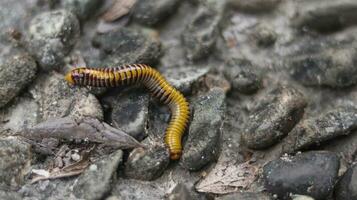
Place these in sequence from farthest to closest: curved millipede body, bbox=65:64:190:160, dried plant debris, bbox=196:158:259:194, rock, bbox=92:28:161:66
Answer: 1. rock, bbox=92:28:161:66
2. curved millipede body, bbox=65:64:190:160
3. dried plant debris, bbox=196:158:259:194

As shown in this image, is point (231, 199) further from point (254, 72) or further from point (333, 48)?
point (333, 48)

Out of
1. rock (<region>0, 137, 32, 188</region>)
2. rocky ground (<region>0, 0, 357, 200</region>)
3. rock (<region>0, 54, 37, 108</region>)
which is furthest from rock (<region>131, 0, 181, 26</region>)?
rock (<region>0, 137, 32, 188</region>)

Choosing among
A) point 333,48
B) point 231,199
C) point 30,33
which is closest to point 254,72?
point 333,48

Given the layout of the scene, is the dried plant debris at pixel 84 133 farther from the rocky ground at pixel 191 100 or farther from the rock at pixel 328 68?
the rock at pixel 328 68

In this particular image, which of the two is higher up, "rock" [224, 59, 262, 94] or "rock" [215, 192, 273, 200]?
"rock" [224, 59, 262, 94]

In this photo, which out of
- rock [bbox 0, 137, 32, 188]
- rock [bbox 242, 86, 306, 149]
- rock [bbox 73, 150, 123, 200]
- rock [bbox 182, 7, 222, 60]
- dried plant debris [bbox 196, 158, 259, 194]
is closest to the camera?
rock [bbox 73, 150, 123, 200]

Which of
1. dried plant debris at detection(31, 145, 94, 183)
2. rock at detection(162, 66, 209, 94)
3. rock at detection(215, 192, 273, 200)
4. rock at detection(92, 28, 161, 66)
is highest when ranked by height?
rock at detection(92, 28, 161, 66)

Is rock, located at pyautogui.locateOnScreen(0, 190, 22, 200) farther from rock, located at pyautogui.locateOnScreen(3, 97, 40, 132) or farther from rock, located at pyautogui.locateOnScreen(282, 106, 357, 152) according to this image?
rock, located at pyautogui.locateOnScreen(282, 106, 357, 152)

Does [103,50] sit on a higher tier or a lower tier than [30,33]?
lower
